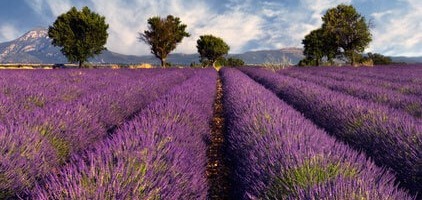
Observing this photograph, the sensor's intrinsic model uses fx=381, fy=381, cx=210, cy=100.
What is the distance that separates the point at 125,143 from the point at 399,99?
513cm

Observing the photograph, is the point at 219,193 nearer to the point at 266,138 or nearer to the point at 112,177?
the point at 266,138

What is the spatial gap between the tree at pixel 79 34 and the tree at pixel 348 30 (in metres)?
24.8

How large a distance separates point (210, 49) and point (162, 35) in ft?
84.2

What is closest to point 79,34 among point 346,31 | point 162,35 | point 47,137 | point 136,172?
point 162,35

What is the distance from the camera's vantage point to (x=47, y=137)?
3.66 metres

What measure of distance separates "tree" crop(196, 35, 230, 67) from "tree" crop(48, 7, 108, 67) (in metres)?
32.8

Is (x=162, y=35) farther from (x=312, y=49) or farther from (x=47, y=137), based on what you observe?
(x=47, y=137)

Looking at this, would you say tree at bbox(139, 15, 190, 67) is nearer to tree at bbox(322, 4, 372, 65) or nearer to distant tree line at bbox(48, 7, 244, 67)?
distant tree line at bbox(48, 7, 244, 67)

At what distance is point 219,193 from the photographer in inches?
144

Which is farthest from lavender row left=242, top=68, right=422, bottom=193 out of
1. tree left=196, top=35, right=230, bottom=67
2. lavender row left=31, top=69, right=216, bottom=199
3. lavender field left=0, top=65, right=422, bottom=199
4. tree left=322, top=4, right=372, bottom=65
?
tree left=196, top=35, right=230, bottom=67

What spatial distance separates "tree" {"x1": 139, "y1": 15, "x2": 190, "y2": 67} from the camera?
156 ft

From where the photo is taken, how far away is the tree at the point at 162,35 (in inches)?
1870

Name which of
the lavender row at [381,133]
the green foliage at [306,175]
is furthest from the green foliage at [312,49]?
the green foliage at [306,175]

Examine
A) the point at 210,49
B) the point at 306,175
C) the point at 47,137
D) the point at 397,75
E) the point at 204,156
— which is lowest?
the point at 210,49
